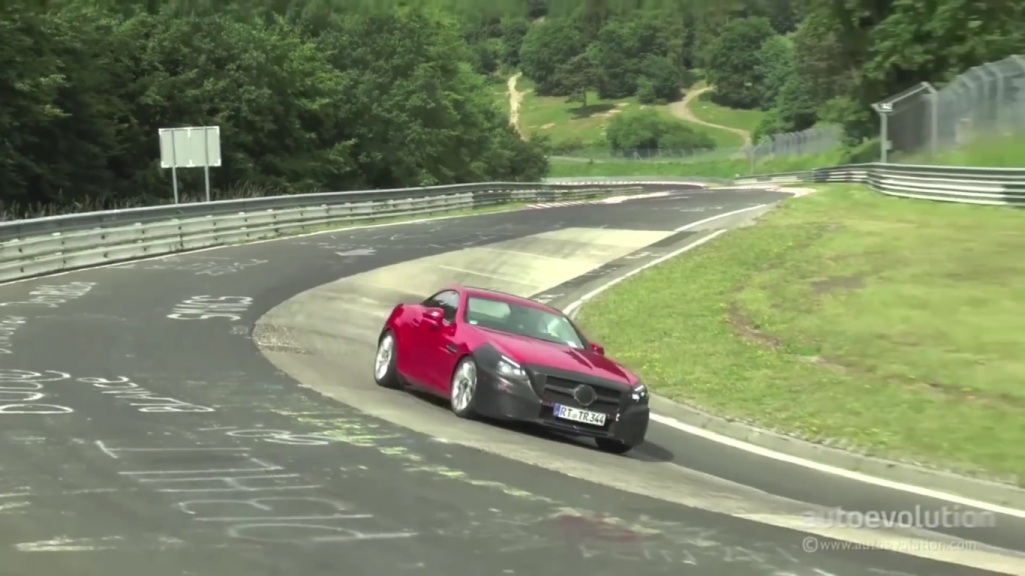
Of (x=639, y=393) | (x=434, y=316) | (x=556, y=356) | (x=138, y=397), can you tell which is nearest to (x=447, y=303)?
(x=434, y=316)

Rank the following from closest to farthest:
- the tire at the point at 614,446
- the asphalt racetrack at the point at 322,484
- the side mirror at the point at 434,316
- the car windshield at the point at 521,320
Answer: the asphalt racetrack at the point at 322,484
the tire at the point at 614,446
the car windshield at the point at 521,320
the side mirror at the point at 434,316

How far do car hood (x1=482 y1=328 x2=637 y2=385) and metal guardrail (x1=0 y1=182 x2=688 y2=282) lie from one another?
1372cm

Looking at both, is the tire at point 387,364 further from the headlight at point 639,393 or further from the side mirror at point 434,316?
the headlight at point 639,393

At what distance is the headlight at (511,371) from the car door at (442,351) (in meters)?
0.89

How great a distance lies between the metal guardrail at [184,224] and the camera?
2467 cm

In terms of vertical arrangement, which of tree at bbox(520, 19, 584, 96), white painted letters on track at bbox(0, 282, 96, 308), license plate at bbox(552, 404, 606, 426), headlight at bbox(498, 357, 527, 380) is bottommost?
license plate at bbox(552, 404, 606, 426)

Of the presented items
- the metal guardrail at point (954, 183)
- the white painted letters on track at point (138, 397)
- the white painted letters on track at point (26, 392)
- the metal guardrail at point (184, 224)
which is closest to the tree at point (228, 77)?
the metal guardrail at point (184, 224)

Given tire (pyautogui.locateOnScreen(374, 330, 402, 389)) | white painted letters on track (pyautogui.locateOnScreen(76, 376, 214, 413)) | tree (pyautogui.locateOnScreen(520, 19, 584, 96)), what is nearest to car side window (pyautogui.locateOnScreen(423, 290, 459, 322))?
tire (pyautogui.locateOnScreen(374, 330, 402, 389))

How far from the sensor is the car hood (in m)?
13.0

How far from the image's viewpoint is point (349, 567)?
6773mm

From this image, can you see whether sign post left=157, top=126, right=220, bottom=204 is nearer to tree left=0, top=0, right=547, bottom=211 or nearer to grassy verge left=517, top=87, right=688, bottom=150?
tree left=0, top=0, right=547, bottom=211

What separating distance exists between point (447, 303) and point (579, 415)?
3.19m

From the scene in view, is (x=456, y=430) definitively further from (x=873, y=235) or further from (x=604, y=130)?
(x=873, y=235)

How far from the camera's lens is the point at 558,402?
41.2 ft
